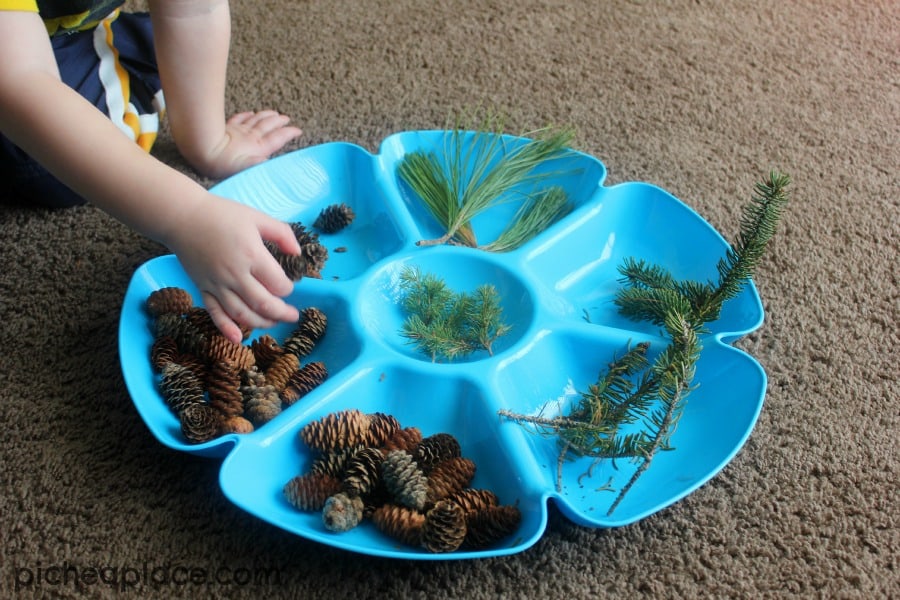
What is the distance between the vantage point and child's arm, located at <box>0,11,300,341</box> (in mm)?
609

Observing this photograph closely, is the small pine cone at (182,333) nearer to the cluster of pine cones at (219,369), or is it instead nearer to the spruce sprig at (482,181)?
the cluster of pine cones at (219,369)

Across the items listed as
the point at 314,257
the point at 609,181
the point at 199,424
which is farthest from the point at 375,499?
the point at 609,181

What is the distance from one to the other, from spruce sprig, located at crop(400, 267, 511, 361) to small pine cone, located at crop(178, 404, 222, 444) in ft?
0.57

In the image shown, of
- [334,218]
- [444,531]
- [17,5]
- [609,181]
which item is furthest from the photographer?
[609,181]

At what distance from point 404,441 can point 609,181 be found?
0.43 m

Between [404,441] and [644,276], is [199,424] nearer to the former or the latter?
[404,441]

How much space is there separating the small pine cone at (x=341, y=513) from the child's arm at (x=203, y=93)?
462mm

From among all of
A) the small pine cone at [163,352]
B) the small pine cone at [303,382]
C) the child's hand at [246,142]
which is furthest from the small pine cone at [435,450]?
the child's hand at [246,142]

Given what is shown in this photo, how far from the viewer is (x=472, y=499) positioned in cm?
56

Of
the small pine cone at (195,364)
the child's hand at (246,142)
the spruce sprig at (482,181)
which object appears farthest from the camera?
the child's hand at (246,142)

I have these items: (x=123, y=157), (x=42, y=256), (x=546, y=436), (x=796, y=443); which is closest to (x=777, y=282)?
(x=796, y=443)

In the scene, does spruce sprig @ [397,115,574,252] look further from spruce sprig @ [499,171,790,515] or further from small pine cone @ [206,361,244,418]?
small pine cone @ [206,361,244,418]

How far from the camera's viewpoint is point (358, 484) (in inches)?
22.0

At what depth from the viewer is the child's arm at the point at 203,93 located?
2.69 ft
